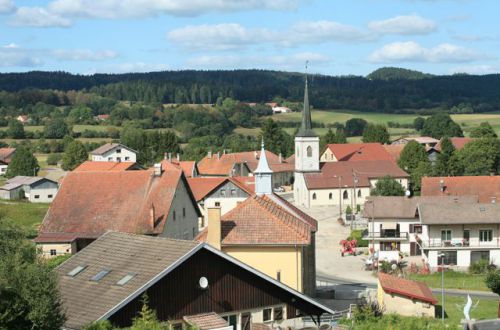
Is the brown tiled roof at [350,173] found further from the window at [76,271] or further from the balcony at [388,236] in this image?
the window at [76,271]

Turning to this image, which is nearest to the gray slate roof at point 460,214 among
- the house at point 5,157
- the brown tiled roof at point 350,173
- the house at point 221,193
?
the house at point 221,193

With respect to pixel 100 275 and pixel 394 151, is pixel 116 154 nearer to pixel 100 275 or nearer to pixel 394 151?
pixel 394 151

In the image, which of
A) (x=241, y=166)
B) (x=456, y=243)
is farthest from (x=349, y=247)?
(x=241, y=166)

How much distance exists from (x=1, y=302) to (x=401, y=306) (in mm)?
23747

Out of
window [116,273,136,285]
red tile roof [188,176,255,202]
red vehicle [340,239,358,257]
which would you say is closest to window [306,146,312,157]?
red tile roof [188,176,255,202]

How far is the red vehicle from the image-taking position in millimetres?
58250

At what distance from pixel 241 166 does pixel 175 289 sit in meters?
84.4

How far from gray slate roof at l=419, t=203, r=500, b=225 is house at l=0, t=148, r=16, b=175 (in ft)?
268

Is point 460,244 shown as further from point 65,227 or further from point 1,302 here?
point 1,302

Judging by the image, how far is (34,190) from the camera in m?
92.6

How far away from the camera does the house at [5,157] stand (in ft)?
410

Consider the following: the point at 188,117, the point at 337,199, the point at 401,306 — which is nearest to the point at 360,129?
the point at 188,117

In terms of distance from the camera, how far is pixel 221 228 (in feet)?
115

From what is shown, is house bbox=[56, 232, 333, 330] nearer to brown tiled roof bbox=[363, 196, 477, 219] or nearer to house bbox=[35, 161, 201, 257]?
house bbox=[35, 161, 201, 257]
